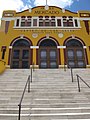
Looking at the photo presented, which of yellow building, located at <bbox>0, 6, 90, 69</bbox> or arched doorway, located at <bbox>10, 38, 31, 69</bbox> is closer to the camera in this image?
arched doorway, located at <bbox>10, 38, 31, 69</bbox>

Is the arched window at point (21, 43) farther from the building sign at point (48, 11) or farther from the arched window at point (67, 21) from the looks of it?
the arched window at point (67, 21)

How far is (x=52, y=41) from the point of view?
18484 millimetres

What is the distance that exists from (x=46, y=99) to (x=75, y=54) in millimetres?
10815

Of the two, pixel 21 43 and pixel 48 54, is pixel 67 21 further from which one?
pixel 21 43

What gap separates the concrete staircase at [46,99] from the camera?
6406mm

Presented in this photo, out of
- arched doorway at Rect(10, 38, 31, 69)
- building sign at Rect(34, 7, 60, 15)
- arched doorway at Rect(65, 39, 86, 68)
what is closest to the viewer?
arched doorway at Rect(10, 38, 31, 69)

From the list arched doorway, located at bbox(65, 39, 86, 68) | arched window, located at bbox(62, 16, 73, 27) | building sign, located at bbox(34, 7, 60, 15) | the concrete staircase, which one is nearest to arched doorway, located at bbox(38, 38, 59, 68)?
arched doorway, located at bbox(65, 39, 86, 68)

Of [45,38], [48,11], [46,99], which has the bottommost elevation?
[46,99]

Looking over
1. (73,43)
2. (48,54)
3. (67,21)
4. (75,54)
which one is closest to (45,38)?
(48,54)

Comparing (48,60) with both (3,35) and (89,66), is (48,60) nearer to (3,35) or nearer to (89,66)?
(89,66)

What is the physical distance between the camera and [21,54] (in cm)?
1792

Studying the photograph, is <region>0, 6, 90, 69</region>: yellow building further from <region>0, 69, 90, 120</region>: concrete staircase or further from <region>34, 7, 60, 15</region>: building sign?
<region>0, 69, 90, 120</region>: concrete staircase

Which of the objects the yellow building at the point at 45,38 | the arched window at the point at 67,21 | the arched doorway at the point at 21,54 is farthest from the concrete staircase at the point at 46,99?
the arched window at the point at 67,21

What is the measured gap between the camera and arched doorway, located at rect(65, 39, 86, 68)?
17.6 metres
